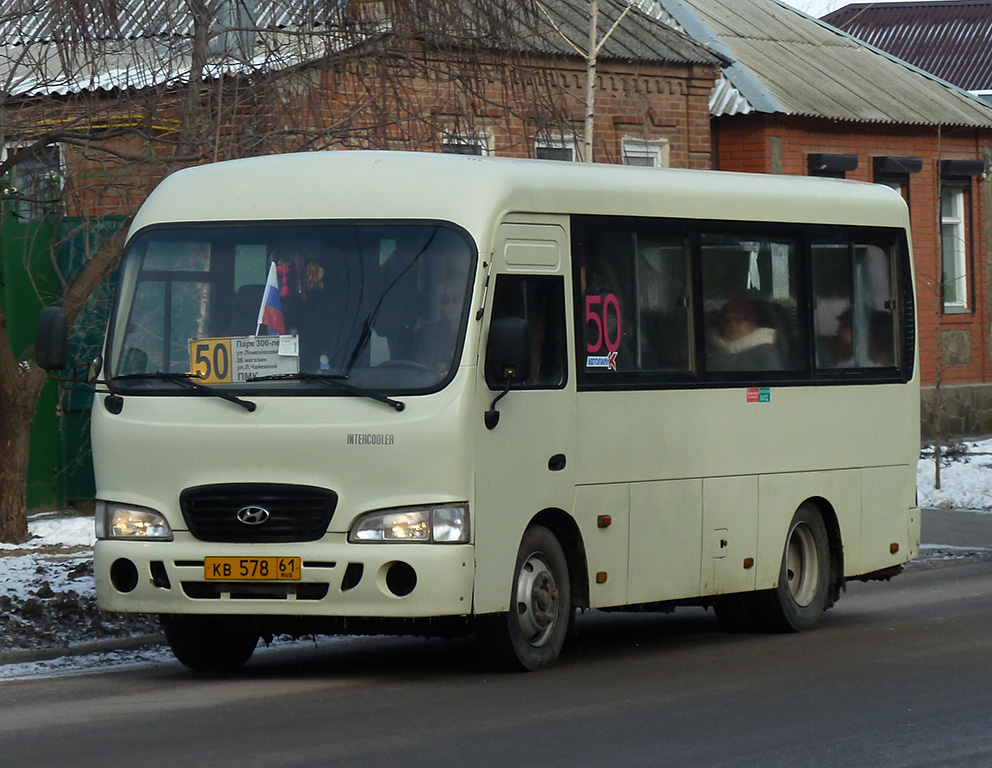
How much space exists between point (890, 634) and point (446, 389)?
3.77 metres

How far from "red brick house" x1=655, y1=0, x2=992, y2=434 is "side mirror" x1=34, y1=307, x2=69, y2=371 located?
18.0 m

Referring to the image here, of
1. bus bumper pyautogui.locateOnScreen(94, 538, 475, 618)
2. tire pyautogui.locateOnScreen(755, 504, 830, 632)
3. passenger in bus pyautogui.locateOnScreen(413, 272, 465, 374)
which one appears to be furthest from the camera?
tire pyautogui.locateOnScreen(755, 504, 830, 632)

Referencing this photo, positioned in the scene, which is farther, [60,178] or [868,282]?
[60,178]

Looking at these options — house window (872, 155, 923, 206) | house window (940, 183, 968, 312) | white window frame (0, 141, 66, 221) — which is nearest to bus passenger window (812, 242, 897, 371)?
white window frame (0, 141, 66, 221)

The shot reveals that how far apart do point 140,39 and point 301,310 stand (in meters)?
4.48

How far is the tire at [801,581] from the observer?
12328 millimetres

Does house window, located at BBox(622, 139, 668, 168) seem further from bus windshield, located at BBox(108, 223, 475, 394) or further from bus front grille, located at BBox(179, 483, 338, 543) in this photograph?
bus front grille, located at BBox(179, 483, 338, 543)

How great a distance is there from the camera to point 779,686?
9695mm

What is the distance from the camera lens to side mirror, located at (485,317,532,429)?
9586 millimetres

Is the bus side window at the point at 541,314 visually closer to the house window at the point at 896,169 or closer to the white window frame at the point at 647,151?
the white window frame at the point at 647,151

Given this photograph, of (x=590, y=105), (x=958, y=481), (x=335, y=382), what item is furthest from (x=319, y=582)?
(x=958, y=481)

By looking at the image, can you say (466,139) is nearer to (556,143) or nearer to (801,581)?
(556,143)

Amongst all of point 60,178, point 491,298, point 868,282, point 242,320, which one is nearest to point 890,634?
point 868,282

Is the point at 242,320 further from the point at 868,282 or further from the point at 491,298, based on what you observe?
the point at 868,282
